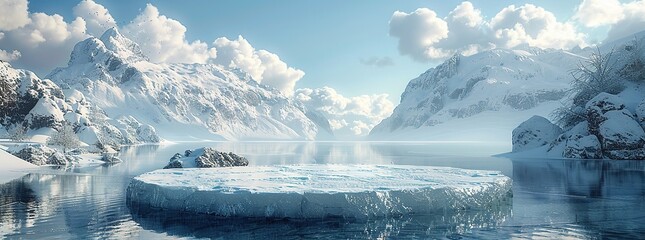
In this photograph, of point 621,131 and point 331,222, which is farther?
point 621,131

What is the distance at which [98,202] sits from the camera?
2097 centimetres

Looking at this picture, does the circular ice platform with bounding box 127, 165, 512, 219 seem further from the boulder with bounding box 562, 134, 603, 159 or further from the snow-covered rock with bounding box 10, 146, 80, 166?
the boulder with bounding box 562, 134, 603, 159

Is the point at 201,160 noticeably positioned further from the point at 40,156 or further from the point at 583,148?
the point at 583,148

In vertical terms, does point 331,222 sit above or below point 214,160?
below

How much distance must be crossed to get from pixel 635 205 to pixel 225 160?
Answer: 98.6 ft

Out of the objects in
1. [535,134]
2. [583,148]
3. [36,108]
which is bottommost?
[583,148]

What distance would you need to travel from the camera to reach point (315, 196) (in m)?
17.0

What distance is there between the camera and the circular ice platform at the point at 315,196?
56.0ft

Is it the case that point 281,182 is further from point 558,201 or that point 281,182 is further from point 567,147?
point 567,147

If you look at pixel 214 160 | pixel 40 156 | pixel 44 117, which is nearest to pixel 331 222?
pixel 214 160

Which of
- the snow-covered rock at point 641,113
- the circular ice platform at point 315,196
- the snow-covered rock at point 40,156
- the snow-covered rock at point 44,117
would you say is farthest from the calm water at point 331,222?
the snow-covered rock at point 44,117

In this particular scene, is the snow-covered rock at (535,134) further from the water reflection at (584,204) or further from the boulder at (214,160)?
the boulder at (214,160)

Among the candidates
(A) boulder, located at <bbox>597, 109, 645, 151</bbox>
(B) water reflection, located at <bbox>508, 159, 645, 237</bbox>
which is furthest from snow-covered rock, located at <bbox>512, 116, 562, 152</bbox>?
(B) water reflection, located at <bbox>508, 159, 645, 237</bbox>

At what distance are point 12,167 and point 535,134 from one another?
6415 cm
